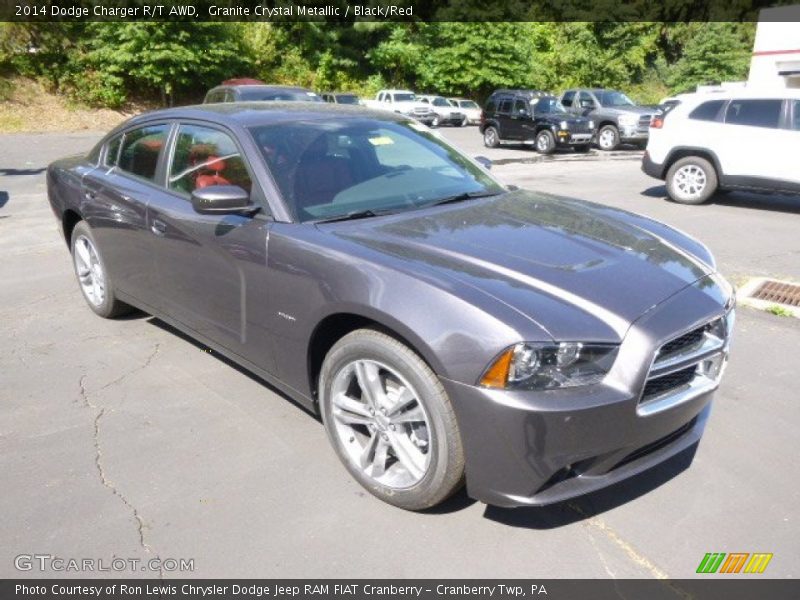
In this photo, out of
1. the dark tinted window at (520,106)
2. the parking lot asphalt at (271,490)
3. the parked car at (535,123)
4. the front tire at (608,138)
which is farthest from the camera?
the dark tinted window at (520,106)

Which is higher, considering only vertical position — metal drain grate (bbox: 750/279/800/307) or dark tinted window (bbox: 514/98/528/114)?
dark tinted window (bbox: 514/98/528/114)

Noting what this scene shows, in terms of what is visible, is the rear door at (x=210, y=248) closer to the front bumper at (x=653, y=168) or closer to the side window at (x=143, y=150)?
the side window at (x=143, y=150)

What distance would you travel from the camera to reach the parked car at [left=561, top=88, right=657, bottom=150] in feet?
64.1

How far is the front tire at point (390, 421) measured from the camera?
2574 millimetres

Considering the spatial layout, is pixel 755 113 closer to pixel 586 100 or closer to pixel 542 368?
pixel 542 368

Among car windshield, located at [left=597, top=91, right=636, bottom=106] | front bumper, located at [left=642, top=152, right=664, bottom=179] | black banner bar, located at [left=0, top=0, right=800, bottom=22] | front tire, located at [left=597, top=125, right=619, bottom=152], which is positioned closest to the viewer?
front bumper, located at [left=642, top=152, right=664, bottom=179]

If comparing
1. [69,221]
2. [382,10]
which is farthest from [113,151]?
[382,10]

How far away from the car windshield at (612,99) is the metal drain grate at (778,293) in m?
16.2

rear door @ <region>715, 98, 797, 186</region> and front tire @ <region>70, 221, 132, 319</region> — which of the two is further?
rear door @ <region>715, 98, 797, 186</region>

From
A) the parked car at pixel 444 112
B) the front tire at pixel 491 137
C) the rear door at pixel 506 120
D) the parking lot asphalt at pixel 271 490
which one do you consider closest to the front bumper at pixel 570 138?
the rear door at pixel 506 120

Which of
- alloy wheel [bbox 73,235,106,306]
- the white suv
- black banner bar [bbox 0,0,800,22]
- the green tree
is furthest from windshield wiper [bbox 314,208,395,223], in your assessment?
the green tree

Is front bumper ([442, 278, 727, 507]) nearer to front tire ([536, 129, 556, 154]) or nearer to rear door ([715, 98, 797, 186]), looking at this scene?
rear door ([715, 98, 797, 186])

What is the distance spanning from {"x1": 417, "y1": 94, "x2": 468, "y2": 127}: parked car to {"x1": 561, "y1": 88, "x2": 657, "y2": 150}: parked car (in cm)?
1078

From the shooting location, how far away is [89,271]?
5215 millimetres
